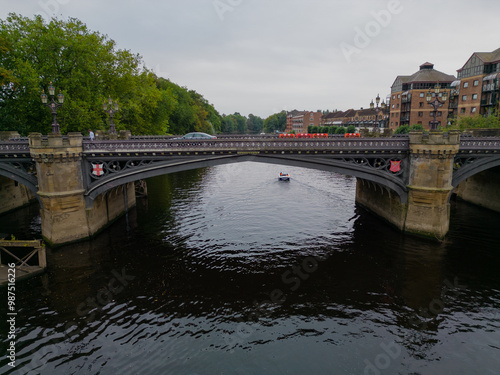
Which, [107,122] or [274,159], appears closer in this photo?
[274,159]

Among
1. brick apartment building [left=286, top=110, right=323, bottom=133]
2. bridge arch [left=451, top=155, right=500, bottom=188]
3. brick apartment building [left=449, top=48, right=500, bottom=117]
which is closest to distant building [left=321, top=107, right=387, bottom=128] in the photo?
brick apartment building [left=286, top=110, right=323, bottom=133]

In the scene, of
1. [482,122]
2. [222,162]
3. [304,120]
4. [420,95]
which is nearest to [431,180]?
[222,162]

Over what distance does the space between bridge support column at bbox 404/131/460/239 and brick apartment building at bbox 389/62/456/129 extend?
2167 inches

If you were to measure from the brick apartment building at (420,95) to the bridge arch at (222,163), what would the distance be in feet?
184

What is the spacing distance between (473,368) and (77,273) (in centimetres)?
1797

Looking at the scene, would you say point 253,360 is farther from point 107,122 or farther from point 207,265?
point 107,122

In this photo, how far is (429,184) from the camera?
65.9ft

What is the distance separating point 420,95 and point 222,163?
65710mm

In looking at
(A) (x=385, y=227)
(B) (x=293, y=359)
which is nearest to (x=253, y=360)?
(B) (x=293, y=359)

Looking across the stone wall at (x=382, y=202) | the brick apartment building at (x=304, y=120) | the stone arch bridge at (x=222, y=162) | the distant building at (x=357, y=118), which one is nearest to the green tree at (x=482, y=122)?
the stone wall at (x=382, y=202)

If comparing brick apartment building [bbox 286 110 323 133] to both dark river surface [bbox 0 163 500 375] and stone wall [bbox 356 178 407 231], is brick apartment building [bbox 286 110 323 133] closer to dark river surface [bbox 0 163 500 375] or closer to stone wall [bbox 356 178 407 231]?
stone wall [bbox 356 178 407 231]

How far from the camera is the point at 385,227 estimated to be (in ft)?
77.5

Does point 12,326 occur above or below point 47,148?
below

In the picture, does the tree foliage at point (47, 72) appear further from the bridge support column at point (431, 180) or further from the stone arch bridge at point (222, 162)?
A: the bridge support column at point (431, 180)
